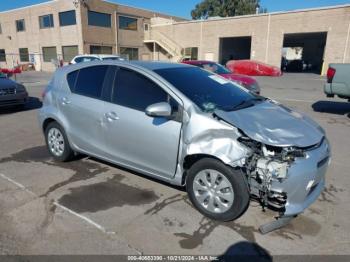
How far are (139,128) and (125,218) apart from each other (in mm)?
1080

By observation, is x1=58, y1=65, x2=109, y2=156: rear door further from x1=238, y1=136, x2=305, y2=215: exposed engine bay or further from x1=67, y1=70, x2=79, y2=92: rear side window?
x1=238, y1=136, x2=305, y2=215: exposed engine bay

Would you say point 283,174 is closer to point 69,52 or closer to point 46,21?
point 69,52

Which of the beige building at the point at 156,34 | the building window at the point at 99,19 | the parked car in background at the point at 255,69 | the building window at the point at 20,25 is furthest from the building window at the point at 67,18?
the parked car in background at the point at 255,69

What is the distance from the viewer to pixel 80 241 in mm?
2887

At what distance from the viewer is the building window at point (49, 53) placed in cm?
3438

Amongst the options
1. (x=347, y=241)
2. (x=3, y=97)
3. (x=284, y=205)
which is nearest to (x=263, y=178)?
(x=284, y=205)

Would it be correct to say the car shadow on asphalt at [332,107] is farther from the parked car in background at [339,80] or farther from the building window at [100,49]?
the building window at [100,49]

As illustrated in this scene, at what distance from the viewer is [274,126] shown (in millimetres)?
3098

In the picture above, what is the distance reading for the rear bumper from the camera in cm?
908

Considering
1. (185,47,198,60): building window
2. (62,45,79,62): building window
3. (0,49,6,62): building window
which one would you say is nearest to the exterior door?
(62,45,79,62): building window

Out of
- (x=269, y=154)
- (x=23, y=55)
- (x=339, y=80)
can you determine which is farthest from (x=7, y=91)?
(x=23, y=55)

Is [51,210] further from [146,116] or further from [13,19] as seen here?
[13,19]

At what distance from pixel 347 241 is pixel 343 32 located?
89.9ft

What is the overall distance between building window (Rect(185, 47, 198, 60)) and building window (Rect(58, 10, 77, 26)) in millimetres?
13304
